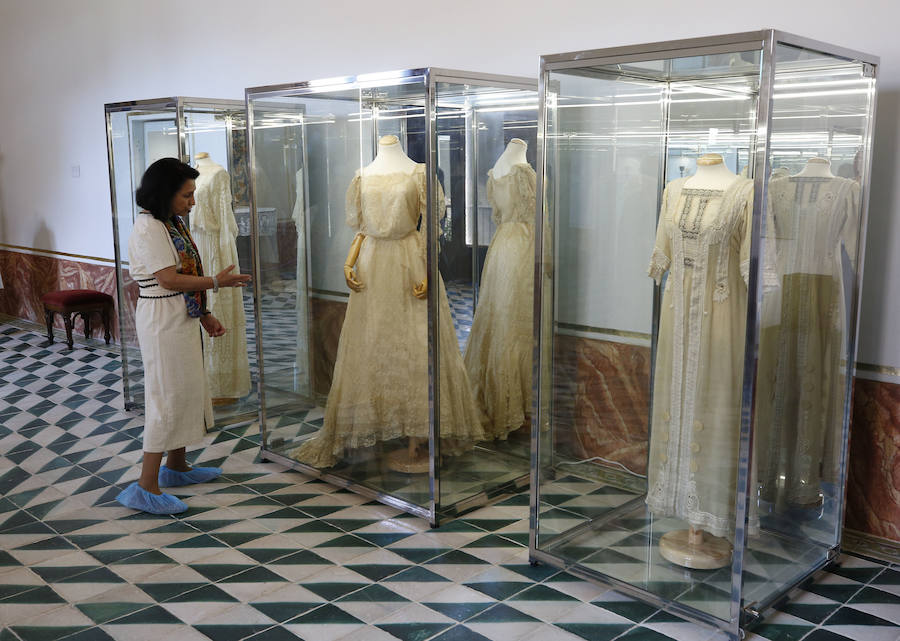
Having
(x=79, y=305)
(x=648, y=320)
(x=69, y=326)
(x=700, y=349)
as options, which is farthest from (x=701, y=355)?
(x=69, y=326)

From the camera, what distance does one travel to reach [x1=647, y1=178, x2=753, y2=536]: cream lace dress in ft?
9.40

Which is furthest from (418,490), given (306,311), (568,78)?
(568,78)

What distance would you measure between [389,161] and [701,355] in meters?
1.69

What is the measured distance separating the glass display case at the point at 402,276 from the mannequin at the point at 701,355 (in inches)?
42.0

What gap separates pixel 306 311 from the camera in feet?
14.6

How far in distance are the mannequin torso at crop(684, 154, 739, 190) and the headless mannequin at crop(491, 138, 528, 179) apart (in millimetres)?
1212

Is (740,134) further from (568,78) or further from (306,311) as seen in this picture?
(306,311)

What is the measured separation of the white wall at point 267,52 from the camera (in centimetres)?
342

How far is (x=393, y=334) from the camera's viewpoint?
4.02 m

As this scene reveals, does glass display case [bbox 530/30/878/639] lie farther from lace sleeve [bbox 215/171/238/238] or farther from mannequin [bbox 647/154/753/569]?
lace sleeve [bbox 215/171/238/238]

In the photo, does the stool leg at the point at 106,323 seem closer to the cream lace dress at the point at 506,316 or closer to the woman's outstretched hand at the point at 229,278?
the woman's outstretched hand at the point at 229,278

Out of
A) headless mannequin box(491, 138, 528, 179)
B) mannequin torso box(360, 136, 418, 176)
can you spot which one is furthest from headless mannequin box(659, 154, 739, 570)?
mannequin torso box(360, 136, 418, 176)

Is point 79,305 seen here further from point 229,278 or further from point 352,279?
point 352,279

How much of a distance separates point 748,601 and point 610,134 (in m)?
1.74
